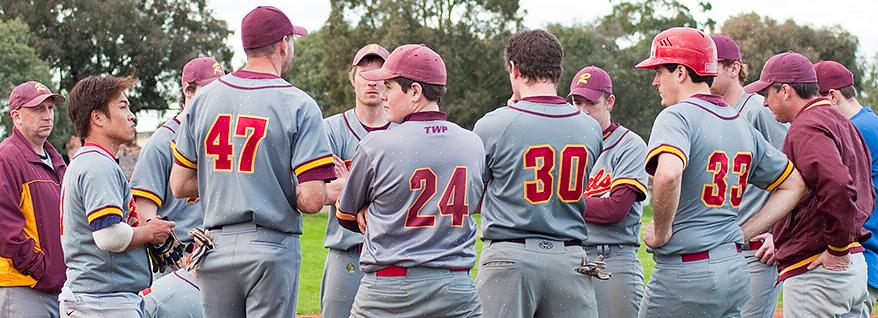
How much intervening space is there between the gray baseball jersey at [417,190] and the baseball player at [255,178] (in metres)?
0.37

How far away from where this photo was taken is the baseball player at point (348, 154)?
22.1ft

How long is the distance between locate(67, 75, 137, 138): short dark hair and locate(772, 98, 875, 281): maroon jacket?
157 inches

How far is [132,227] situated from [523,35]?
2.42 m

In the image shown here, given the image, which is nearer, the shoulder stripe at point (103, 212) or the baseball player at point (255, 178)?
the baseball player at point (255, 178)

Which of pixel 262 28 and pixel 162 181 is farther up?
pixel 262 28

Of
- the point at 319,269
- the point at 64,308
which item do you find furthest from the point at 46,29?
the point at 64,308

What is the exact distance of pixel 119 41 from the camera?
53.4 m

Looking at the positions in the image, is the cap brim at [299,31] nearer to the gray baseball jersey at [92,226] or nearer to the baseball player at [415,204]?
the baseball player at [415,204]

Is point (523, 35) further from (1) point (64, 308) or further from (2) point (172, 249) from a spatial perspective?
(1) point (64, 308)

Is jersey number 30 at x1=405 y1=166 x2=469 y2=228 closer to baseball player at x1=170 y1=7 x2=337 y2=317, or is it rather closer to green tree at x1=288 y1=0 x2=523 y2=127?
baseball player at x1=170 y1=7 x2=337 y2=317

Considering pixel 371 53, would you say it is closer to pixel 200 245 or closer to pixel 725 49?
pixel 200 245

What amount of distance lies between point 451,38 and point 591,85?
4473 centimetres

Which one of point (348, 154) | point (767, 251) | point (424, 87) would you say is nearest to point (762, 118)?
point (767, 251)

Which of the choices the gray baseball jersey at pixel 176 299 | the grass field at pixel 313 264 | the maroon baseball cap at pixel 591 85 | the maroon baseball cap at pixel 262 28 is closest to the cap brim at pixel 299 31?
the maroon baseball cap at pixel 262 28
